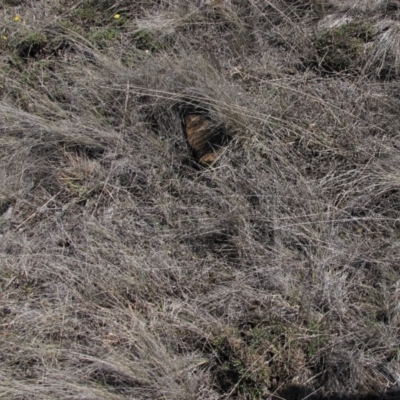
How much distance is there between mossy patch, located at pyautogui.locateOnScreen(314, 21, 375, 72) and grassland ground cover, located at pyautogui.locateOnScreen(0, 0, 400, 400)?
0.01 metres

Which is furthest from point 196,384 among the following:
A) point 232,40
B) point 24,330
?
point 232,40

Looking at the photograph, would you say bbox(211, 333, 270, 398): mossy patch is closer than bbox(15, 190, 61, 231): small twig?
Yes

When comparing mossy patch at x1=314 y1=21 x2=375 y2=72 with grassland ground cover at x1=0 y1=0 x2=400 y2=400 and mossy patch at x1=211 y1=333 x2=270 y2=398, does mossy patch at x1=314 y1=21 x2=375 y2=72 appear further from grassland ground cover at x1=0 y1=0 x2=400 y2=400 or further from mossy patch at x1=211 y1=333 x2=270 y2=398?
mossy patch at x1=211 y1=333 x2=270 y2=398

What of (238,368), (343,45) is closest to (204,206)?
(238,368)

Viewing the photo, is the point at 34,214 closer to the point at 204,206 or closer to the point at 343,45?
the point at 204,206

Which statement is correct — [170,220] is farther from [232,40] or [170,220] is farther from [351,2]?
[351,2]

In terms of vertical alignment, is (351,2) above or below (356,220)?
above

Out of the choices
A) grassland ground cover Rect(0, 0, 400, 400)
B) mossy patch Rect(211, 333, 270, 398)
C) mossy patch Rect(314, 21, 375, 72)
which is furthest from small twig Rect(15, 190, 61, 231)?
mossy patch Rect(314, 21, 375, 72)

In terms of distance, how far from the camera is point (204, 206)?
112 inches

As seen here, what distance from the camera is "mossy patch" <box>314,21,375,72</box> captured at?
324cm

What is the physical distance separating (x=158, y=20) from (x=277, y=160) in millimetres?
1677

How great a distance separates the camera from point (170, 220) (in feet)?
9.21

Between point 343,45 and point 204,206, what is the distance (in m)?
1.49

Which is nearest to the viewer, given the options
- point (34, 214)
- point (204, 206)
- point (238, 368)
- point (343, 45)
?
point (238, 368)
